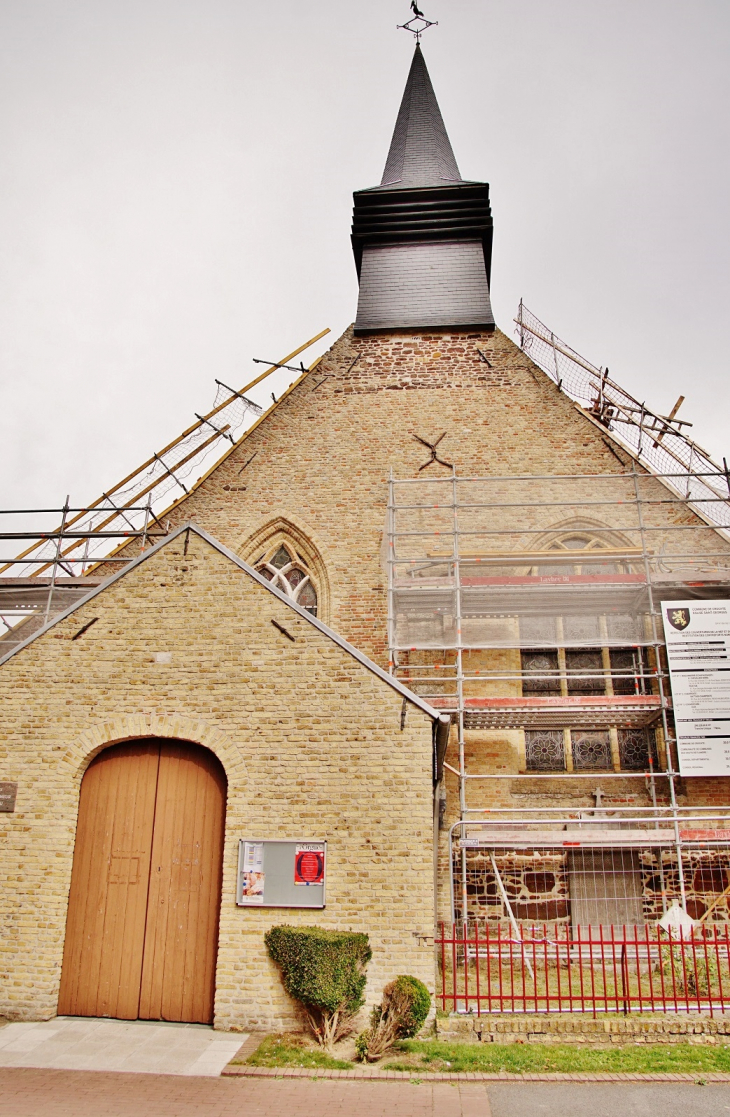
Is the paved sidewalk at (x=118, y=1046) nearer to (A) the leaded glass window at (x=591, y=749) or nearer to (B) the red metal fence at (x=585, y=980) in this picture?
(B) the red metal fence at (x=585, y=980)

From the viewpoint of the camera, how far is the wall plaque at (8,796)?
8.30 meters

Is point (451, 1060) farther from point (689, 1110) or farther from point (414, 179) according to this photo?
point (414, 179)

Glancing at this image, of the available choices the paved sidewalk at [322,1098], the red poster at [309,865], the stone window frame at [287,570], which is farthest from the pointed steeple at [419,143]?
the paved sidewalk at [322,1098]

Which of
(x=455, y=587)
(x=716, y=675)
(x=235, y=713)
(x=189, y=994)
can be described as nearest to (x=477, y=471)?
(x=455, y=587)

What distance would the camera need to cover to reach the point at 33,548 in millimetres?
14250

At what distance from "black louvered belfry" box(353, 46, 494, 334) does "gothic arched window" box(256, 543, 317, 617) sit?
4921mm

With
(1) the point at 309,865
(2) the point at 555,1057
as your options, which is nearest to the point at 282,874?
(1) the point at 309,865

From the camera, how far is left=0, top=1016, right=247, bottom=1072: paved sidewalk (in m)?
6.68

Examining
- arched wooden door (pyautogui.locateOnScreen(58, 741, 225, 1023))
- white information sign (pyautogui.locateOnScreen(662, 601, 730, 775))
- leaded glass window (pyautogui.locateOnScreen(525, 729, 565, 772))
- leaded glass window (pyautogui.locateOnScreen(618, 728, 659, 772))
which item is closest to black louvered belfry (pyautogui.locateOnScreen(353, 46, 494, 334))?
white information sign (pyautogui.locateOnScreen(662, 601, 730, 775))

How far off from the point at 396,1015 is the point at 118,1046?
245 cm

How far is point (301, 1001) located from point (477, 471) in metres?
8.96

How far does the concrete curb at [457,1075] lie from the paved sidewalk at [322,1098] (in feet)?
0.23

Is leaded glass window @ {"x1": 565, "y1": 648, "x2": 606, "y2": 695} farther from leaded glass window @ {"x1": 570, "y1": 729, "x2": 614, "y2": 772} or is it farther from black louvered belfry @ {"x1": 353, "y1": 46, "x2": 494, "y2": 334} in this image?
black louvered belfry @ {"x1": 353, "y1": 46, "x2": 494, "y2": 334}

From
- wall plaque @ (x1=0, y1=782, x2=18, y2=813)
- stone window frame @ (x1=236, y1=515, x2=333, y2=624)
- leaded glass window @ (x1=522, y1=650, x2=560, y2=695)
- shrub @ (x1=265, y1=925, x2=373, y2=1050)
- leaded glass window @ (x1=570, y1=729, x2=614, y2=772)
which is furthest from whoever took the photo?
stone window frame @ (x1=236, y1=515, x2=333, y2=624)
